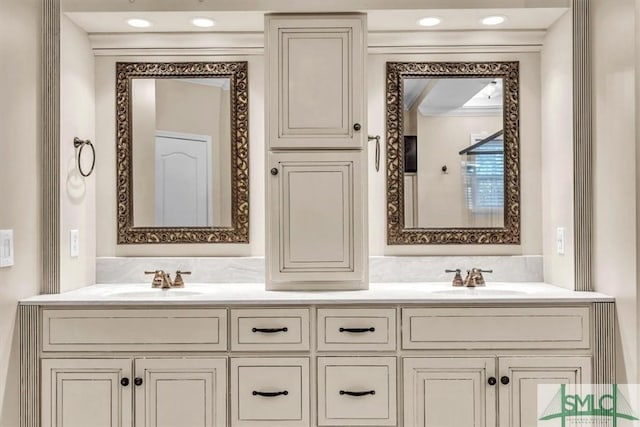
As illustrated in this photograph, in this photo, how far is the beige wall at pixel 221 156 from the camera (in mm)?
2711

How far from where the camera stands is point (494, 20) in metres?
2.52

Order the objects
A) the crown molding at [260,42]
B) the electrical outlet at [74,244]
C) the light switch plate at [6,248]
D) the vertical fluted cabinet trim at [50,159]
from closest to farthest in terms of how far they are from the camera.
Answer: the light switch plate at [6,248] < the vertical fluted cabinet trim at [50,159] < the electrical outlet at [74,244] < the crown molding at [260,42]

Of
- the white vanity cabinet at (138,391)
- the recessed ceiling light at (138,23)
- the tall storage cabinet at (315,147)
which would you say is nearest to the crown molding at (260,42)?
the recessed ceiling light at (138,23)

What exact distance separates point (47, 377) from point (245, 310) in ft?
2.69

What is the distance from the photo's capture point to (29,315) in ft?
7.04

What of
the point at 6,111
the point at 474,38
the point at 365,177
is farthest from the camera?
the point at 474,38

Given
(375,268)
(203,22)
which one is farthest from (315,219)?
(203,22)

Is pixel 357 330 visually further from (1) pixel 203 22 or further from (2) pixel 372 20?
(1) pixel 203 22

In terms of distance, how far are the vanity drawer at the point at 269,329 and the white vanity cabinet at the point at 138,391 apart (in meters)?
0.13

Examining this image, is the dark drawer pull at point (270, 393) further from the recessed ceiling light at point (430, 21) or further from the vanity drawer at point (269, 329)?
the recessed ceiling light at point (430, 21)

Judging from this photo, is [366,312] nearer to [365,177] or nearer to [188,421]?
[365,177]

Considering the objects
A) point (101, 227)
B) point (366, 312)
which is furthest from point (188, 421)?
point (101, 227)

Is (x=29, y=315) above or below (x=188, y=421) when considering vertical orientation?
above

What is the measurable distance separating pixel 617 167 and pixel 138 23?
2162mm
